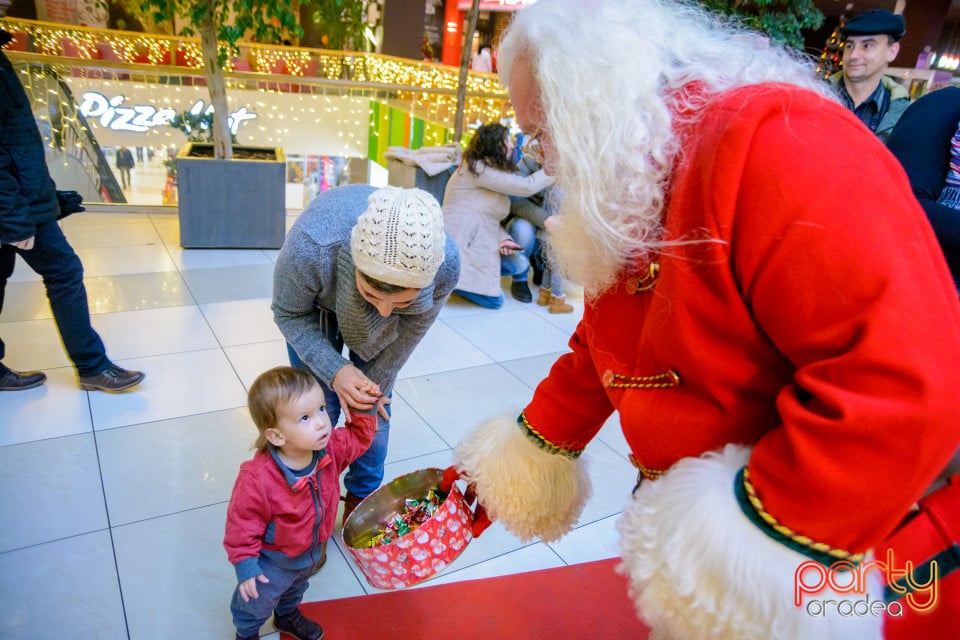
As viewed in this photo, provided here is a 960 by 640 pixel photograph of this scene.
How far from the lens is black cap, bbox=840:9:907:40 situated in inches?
105

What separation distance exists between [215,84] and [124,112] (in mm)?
1191

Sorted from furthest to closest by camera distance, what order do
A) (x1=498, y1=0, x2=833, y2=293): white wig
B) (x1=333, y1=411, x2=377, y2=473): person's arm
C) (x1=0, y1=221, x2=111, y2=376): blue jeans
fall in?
1. (x1=0, y1=221, x2=111, y2=376): blue jeans
2. (x1=333, y1=411, x2=377, y2=473): person's arm
3. (x1=498, y1=0, x2=833, y2=293): white wig

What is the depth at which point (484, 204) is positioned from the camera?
3961 mm

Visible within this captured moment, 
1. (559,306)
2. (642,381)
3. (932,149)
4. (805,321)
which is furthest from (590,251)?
(559,306)

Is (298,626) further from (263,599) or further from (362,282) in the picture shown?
(362,282)

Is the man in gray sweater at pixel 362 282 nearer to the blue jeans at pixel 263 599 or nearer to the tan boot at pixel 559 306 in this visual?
the blue jeans at pixel 263 599

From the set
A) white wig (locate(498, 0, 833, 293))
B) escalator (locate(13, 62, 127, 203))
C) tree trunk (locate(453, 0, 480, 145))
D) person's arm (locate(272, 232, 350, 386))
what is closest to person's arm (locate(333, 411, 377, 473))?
person's arm (locate(272, 232, 350, 386))

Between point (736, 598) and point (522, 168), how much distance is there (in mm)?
3566

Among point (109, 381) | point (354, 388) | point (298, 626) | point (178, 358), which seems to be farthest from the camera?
point (178, 358)

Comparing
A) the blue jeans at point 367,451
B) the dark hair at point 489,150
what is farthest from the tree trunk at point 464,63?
the blue jeans at point 367,451

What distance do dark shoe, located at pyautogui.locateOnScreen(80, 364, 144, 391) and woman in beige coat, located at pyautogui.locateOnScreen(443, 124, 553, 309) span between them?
1.88 metres

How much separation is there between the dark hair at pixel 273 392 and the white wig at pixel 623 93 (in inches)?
31.9

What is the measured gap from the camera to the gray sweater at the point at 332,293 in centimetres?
151

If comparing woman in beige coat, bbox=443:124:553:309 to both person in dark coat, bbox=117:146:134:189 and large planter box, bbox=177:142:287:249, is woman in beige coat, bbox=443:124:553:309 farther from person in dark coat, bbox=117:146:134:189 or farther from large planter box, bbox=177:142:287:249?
person in dark coat, bbox=117:146:134:189
